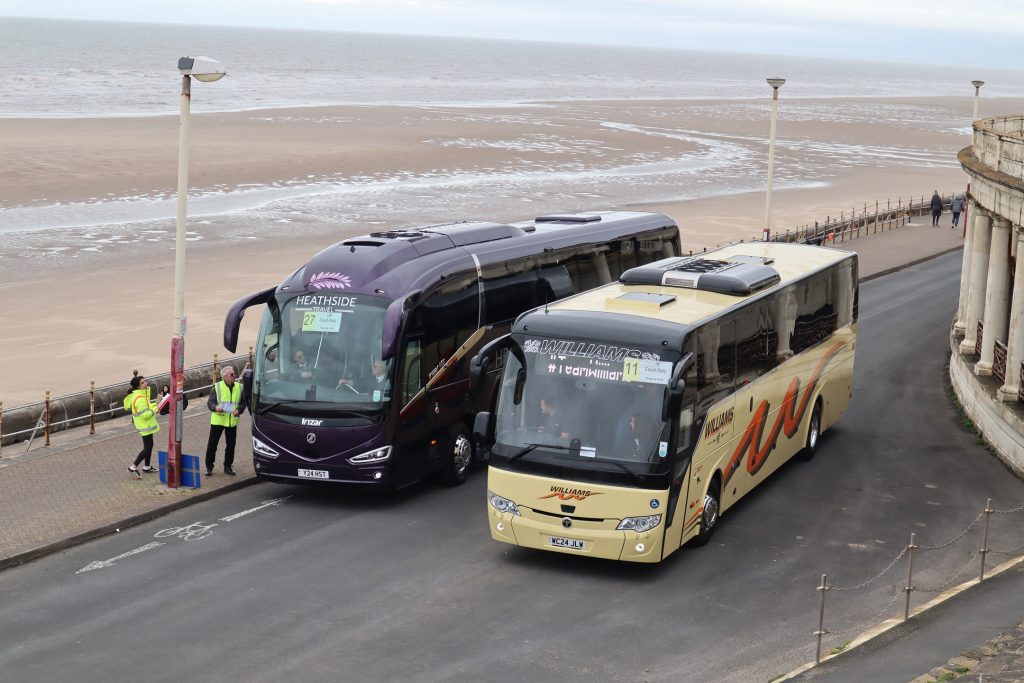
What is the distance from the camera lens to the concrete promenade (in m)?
12.9

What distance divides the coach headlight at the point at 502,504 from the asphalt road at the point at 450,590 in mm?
752

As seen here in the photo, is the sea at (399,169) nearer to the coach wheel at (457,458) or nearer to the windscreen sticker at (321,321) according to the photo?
the coach wheel at (457,458)

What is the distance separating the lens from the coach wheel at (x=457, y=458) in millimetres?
18984

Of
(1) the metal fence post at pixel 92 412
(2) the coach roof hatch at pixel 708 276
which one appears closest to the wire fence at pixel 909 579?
(2) the coach roof hatch at pixel 708 276

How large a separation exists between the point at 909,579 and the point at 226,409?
1017 centimetres

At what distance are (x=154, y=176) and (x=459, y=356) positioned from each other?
161 ft

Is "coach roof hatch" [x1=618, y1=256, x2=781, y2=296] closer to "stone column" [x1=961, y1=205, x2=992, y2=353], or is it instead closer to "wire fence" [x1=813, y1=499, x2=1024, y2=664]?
"wire fence" [x1=813, y1=499, x2=1024, y2=664]

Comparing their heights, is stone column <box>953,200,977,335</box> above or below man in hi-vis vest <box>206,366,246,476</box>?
above

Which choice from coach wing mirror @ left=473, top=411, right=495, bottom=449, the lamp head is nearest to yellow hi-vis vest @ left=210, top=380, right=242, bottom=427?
the lamp head

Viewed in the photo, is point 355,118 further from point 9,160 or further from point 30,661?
point 30,661

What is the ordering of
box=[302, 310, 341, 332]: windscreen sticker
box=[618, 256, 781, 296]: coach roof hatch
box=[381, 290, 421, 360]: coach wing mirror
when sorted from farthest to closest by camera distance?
box=[302, 310, 341, 332]: windscreen sticker
box=[618, 256, 781, 296]: coach roof hatch
box=[381, 290, 421, 360]: coach wing mirror

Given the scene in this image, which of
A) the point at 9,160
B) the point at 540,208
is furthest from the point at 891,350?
the point at 9,160

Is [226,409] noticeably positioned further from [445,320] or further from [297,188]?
[297,188]

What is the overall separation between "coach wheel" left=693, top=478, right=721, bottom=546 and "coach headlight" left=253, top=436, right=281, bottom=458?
5892 millimetres
